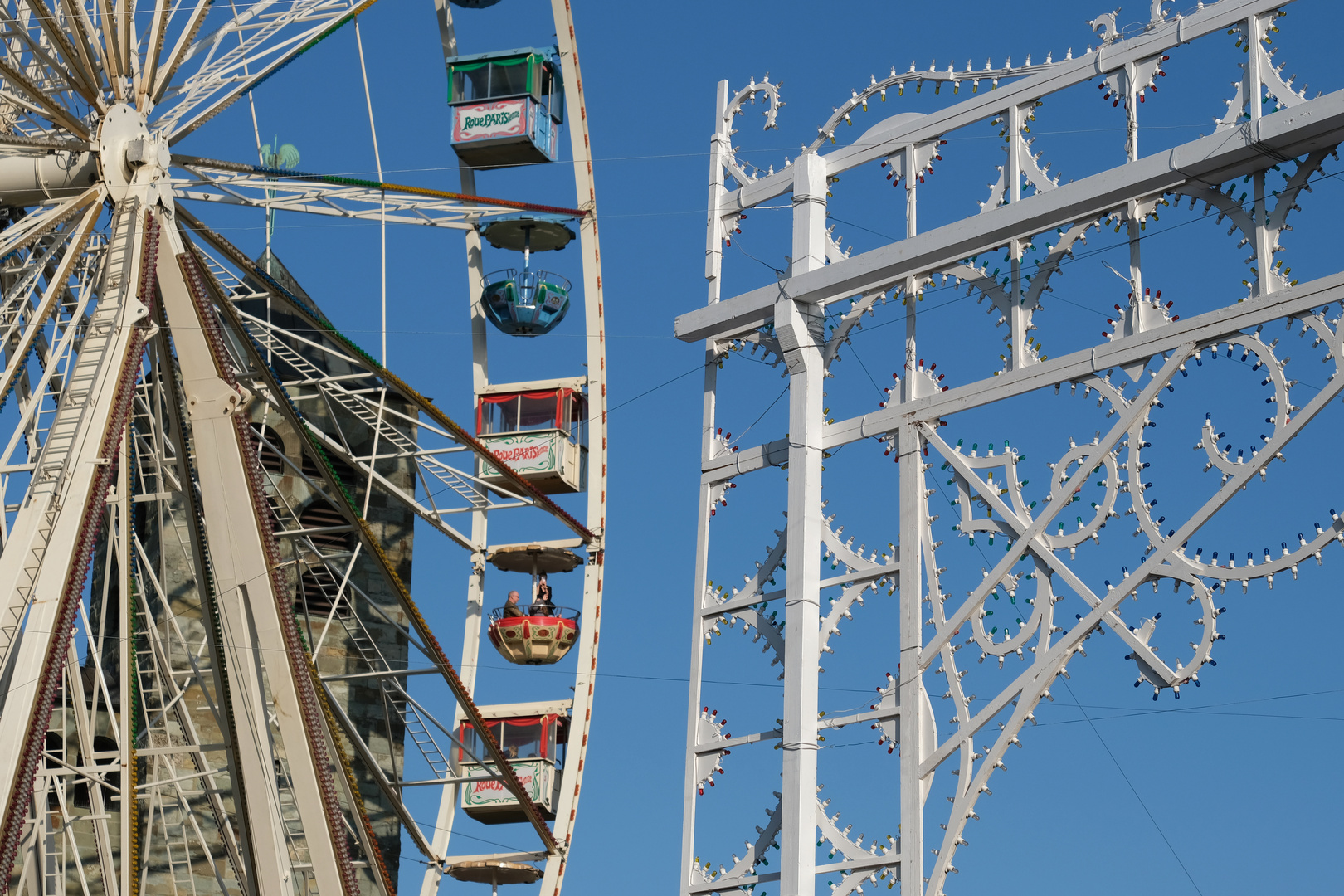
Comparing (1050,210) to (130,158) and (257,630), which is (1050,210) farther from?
(130,158)

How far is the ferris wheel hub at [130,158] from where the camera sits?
2055 cm

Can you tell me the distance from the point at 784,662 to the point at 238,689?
5.96 m

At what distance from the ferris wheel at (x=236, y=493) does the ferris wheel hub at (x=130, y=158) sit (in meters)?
0.03

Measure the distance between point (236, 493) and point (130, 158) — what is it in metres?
4.01

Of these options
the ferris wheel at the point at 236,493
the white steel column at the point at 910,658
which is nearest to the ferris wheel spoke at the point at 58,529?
the ferris wheel at the point at 236,493

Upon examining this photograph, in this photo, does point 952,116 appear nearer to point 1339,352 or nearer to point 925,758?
point 1339,352

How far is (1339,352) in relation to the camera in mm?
12961

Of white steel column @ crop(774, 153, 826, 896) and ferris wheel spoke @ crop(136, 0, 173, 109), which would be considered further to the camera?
ferris wheel spoke @ crop(136, 0, 173, 109)

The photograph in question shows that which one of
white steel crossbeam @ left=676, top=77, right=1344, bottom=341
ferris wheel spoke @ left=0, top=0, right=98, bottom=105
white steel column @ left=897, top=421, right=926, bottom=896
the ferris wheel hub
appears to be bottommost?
white steel column @ left=897, top=421, right=926, bottom=896

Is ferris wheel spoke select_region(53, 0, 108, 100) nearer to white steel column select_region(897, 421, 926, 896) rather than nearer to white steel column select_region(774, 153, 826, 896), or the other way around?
white steel column select_region(774, 153, 826, 896)

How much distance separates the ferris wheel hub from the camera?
809 inches

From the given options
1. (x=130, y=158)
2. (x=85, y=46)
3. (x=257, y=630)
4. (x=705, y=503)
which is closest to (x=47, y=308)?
(x=130, y=158)

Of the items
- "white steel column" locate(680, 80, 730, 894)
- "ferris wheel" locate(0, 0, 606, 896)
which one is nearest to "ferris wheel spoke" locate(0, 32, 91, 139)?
"ferris wheel" locate(0, 0, 606, 896)

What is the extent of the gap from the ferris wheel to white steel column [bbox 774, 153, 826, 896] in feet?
17.0
